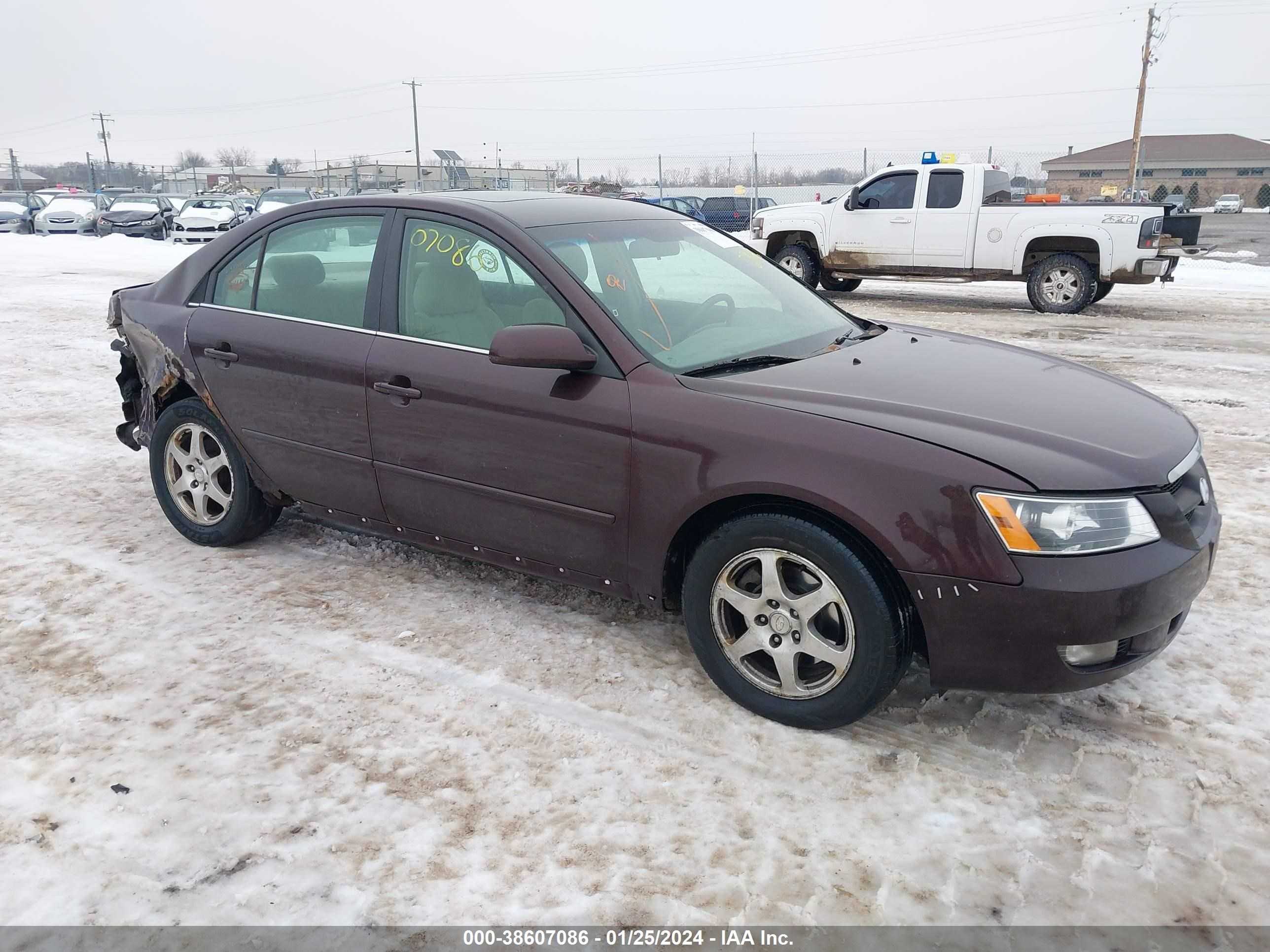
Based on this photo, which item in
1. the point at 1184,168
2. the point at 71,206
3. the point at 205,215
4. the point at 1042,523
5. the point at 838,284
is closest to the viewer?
the point at 1042,523

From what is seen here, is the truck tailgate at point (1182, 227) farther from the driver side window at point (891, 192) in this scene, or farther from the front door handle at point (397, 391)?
the front door handle at point (397, 391)

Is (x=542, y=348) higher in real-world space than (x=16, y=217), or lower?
lower

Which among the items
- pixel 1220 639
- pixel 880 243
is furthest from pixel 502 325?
pixel 880 243

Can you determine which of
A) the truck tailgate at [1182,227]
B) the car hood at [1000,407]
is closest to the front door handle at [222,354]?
the car hood at [1000,407]

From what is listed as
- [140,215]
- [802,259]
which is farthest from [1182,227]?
[140,215]

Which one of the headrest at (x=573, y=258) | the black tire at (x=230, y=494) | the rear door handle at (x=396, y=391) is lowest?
the black tire at (x=230, y=494)

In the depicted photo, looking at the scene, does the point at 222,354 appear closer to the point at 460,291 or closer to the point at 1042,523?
the point at 460,291

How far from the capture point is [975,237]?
13102mm

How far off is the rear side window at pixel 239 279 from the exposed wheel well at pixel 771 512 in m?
2.31

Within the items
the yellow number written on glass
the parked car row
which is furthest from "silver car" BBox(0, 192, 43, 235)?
the yellow number written on glass

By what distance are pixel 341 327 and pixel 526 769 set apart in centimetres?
197

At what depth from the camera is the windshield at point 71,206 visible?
26.6 metres

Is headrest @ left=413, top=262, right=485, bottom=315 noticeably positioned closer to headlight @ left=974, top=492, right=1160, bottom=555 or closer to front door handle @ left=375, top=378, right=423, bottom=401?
front door handle @ left=375, top=378, right=423, bottom=401

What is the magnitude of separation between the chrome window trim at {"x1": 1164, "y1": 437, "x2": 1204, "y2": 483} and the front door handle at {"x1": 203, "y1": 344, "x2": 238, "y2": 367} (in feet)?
11.7
